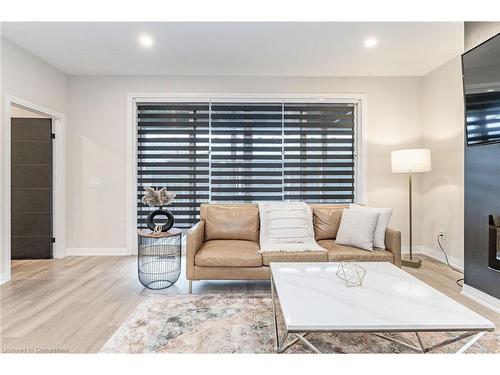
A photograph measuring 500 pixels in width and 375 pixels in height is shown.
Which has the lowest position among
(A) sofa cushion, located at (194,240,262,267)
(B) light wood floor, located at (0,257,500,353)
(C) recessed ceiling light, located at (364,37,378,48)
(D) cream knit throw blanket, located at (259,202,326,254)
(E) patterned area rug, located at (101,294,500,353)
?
(B) light wood floor, located at (0,257,500,353)

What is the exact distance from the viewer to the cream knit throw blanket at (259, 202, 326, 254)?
2947 millimetres

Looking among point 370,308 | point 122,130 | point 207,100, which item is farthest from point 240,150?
point 370,308

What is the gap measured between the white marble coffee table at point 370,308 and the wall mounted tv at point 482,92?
5.02ft

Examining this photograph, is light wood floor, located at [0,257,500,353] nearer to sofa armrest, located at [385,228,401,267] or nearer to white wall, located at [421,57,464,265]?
white wall, located at [421,57,464,265]

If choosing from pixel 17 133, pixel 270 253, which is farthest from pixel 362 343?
pixel 17 133

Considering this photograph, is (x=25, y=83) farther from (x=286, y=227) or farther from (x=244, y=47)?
(x=286, y=227)

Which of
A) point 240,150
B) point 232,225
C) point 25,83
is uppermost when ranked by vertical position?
point 25,83

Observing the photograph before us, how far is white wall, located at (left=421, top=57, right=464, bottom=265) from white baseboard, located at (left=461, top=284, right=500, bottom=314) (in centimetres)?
96

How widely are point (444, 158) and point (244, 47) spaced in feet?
9.98

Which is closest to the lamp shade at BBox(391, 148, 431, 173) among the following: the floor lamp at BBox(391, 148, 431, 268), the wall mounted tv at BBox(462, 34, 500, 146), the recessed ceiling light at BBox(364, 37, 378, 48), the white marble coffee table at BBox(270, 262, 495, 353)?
the floor lamp at BBox(391, 148, 431, 268)

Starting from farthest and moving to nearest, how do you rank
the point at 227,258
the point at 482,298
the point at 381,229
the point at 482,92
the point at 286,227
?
the point at 286,227, the point at 381,229, the point at 227,258, the point at 482,298, the point at 482,92

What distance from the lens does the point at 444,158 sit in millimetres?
3902
